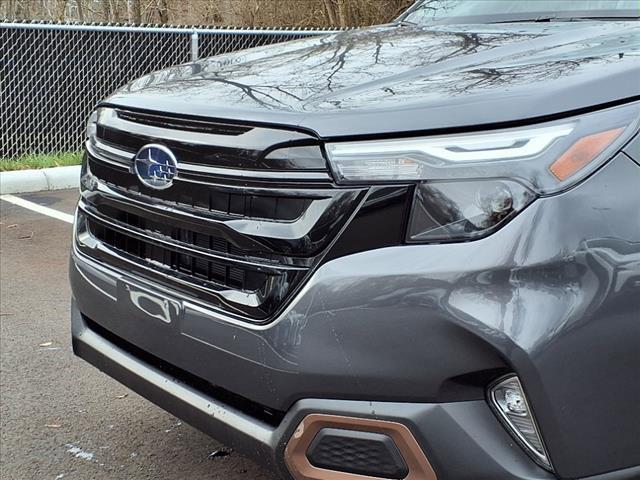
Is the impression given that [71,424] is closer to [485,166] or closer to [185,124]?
[185,124]

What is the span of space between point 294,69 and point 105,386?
186 cm

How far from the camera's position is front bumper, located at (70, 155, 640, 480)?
5.33 ft

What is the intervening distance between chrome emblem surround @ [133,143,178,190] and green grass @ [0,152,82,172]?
22.1ft

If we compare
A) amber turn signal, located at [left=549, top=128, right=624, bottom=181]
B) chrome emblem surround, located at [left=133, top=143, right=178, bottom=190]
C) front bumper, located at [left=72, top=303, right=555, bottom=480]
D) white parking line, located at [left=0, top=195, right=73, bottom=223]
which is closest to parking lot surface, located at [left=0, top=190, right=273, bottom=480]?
front bumper, located at [left=72, top=303, right=555, bottom=480]

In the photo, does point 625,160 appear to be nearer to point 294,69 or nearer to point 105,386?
point 294,69

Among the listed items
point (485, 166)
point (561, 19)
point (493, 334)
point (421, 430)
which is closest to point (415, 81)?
point (485, 166)

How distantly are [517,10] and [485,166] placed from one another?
69.5 inches

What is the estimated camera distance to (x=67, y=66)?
31.3ft

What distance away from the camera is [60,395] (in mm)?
3410

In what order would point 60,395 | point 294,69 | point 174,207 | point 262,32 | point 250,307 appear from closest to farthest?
point 250,307
point 174,207
point 294,69
point 60,395
point 262,32

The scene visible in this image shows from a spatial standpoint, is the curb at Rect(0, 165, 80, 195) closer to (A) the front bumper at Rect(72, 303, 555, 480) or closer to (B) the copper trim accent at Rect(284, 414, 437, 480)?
(A) the front bumper at Rect(72, 303, 555, 480)

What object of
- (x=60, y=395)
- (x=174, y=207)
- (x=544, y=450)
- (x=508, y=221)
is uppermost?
(x=508, y=221)

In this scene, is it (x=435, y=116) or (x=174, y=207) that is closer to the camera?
(x=435, y=116)

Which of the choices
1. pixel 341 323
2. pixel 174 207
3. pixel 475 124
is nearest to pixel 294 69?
pixel 174 207
